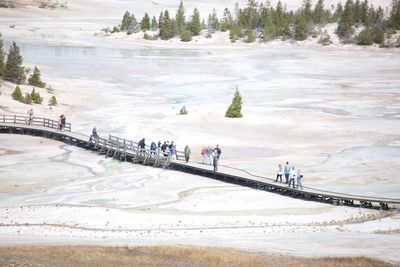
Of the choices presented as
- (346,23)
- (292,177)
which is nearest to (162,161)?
(292,177)

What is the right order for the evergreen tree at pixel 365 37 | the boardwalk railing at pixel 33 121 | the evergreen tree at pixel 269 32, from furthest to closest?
the evergreen tree at pixel 269 32 < the evergreen tree at pixel 365 37 < the boardwalk railing at pixel 33 121

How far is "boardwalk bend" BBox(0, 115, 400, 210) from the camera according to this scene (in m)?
23.8

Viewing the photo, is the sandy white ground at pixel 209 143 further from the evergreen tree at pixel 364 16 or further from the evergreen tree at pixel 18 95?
the evergreen tree at pixel 364 16

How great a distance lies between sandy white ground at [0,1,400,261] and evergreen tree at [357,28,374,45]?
15.0 metres

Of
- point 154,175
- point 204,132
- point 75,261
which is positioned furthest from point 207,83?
point 75,261

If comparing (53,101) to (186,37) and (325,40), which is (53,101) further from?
(325,40)

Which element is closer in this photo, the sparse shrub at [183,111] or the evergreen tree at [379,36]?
the sparse shrub at [183,111]

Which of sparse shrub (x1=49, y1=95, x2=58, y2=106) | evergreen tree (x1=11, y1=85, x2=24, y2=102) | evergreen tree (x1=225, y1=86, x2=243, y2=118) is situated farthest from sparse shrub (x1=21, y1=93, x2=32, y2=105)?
evergreen tree (x1=225, y1=86, x2=243, y2=118)

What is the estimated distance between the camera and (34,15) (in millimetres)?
108688

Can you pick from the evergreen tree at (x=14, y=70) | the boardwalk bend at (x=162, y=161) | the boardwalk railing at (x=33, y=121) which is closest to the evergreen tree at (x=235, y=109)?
the boardwalk bend at (x=162, y=161)

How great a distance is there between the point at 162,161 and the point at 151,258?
11695mm

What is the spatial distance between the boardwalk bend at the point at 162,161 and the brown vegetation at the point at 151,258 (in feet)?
20.4

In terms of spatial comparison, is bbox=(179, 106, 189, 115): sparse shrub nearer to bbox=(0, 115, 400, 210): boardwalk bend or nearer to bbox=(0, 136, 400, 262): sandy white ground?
bbox=(0, 115, 400, 210): boardwalk bend

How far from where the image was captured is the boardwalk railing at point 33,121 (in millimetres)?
34938
